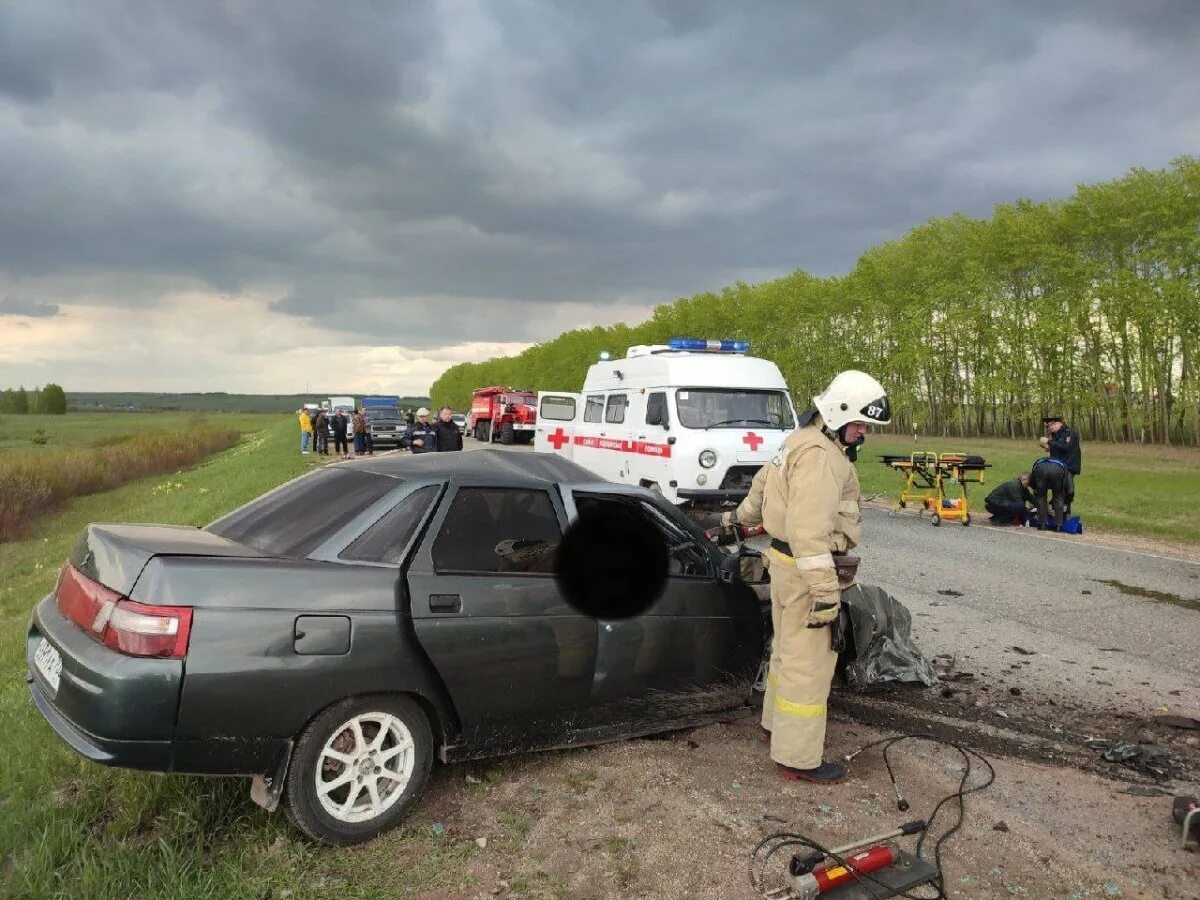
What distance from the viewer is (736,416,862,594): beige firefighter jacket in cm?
382

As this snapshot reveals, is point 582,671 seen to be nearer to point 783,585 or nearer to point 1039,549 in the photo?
point 783,585

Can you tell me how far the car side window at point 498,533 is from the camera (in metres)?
3.71

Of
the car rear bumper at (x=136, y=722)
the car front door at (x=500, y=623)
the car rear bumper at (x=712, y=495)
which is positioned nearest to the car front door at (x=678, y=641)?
the car front door at (x=500, y=623)

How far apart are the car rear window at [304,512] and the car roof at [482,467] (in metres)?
0.11

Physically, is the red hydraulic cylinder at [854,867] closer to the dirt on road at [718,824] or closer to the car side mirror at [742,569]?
the dirt on road at [718,824]

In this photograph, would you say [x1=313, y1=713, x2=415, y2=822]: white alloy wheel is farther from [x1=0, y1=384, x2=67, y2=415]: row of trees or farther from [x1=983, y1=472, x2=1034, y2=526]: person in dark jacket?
[x1=0, y1=384, x2=67, y2=415]: row of trees

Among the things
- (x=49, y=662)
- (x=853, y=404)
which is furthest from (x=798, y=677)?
(x=49, y=662)

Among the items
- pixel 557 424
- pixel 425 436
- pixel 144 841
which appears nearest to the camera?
pixel 144 841

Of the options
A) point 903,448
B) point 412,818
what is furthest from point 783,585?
point 903,448

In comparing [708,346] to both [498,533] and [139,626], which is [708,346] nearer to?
[498,533]

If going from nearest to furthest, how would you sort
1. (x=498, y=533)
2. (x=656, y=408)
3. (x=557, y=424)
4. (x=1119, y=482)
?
(x=498, y=533), (x=656, y=408), (x=557, y=424), (x=1119, y=482)

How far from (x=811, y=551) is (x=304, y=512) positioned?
2353 millimetres

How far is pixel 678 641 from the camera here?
423cm

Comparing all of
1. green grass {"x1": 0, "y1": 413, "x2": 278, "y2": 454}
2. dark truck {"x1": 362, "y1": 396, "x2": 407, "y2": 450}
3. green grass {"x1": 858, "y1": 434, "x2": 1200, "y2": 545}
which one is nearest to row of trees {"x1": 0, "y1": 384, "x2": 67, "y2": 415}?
green grass {"x1": 0, "y1": 413, "x2": 278, "y2": 454}
